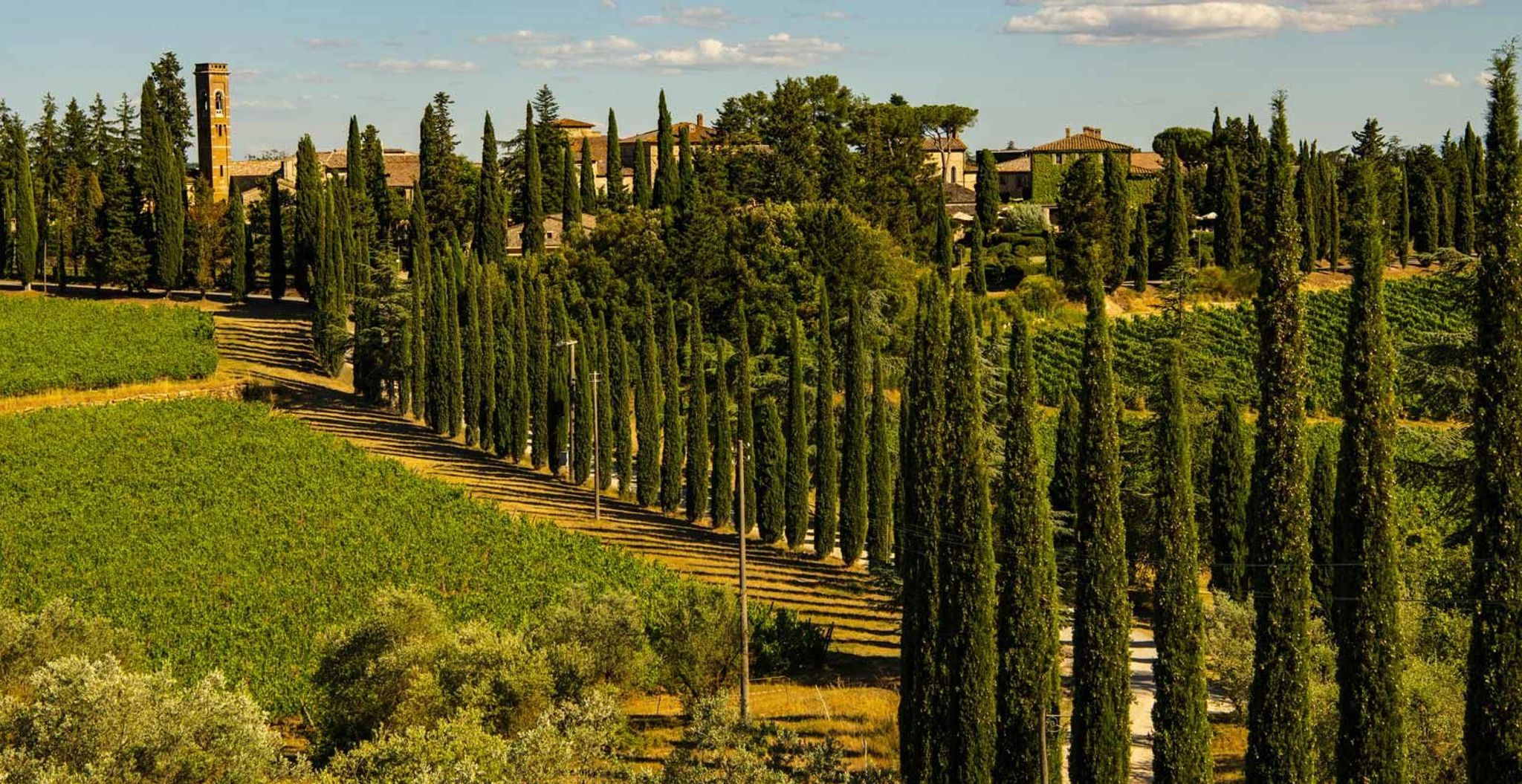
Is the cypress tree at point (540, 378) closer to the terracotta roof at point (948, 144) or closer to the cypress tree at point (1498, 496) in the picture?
the cypress tree at point (1498, 496)

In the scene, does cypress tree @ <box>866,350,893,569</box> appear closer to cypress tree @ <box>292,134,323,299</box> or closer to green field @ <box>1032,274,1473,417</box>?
green field @ <box>1032,274,1473,417</box>

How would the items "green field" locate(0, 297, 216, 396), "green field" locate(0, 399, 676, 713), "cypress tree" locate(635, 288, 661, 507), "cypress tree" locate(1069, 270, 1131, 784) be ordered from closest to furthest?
1. "cypress tree" locate(1069, 270, 1131, 784)
2. "green field" locate(0, 399, 676, 713)
3. "cypress tree" locate(635, 288, 661, 507)
4. "green field" locate(0, 297, 216, 396)

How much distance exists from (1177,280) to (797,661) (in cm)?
1795

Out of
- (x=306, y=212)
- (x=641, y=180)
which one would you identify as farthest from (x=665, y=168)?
(x=306, y=212)

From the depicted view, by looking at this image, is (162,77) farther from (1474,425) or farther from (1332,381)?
(1474,425)

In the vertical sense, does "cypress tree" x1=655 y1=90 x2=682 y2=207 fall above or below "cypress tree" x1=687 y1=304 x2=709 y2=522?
above

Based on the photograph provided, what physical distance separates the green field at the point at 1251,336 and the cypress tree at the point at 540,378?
23.4 m

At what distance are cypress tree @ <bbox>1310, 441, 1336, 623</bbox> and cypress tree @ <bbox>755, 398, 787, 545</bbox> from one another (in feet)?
63.5

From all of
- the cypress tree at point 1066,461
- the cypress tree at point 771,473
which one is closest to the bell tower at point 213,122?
the cypress tree at point 771,473

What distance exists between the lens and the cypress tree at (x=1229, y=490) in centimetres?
3719

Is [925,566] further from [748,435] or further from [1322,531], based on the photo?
[748,435]

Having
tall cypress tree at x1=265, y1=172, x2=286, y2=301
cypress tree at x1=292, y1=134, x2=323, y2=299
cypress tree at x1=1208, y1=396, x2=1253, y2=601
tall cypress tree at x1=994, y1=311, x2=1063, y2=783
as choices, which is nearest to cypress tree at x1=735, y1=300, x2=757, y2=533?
cypress tree at x1=1208, y1=396, x2=1253, y2=601

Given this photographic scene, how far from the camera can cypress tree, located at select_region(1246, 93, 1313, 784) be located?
21.2 metres

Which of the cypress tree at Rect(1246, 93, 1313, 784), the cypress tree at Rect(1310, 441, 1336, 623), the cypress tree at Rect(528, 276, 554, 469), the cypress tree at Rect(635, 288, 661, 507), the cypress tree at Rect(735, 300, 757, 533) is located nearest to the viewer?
the cypress tree at Rect(1246, 93, 1313, 784)
